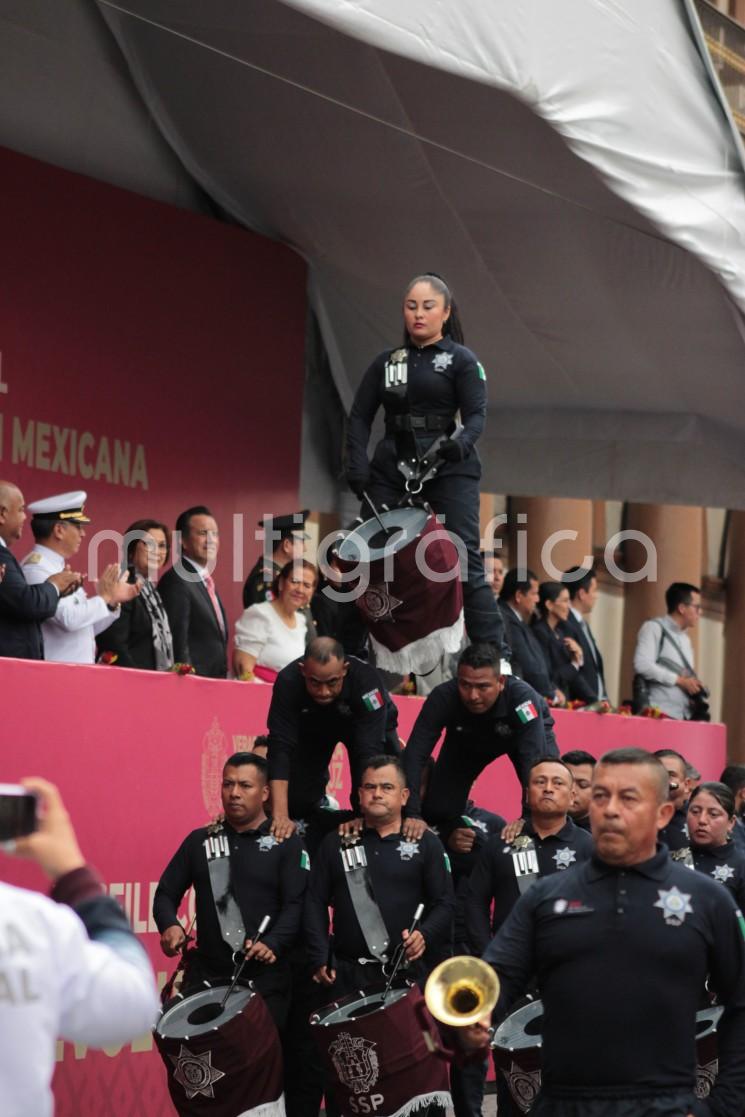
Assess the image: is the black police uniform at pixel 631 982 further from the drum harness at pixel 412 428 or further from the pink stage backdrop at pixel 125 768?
the pink stage backdrop at pixel 125 768

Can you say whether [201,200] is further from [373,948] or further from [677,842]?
[373,948]

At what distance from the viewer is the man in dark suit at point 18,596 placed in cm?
821

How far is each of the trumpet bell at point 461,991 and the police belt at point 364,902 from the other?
3.39m

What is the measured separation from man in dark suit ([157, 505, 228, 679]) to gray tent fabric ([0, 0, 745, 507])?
260cm

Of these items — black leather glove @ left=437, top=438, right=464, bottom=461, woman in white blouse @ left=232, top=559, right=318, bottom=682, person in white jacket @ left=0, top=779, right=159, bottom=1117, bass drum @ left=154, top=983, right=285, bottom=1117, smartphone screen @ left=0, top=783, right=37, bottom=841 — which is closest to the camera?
smartphone screen @ left=0, top=783, right=37, bottom=841

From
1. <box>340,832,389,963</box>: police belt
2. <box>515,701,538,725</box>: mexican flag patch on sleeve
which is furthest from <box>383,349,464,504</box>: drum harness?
<box>340,832,389,963</box>: police belt

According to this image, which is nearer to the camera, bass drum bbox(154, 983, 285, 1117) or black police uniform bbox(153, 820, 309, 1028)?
bass drum bbox(154, 983, 285, 1117)

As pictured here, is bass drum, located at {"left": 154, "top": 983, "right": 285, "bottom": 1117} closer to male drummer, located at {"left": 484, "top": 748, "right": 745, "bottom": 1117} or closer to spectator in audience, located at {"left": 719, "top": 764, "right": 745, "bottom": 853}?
male drummer, located at {"left": 484, "top": 748, "right": 745, "bottom": 1117}

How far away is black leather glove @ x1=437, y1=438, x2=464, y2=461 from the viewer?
26.6 feet

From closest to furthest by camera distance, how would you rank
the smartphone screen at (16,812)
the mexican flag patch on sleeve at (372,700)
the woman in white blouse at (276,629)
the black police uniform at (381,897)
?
the smartphone screen at (16,812)
the black police uniform at (381,897)
the mexican flag patch on sleeve at (372,700)
the woman in white blouse at (276,629)

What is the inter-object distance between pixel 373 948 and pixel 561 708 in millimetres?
4153

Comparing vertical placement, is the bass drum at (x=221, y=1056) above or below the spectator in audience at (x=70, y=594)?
below

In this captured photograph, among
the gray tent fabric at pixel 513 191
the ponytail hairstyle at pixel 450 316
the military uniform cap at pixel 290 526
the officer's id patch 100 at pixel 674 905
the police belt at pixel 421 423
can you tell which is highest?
the gray tent fabric at pixel 513 191

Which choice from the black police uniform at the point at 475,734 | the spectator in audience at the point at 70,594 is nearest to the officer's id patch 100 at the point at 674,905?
the black police uniform at the point at 475,734
